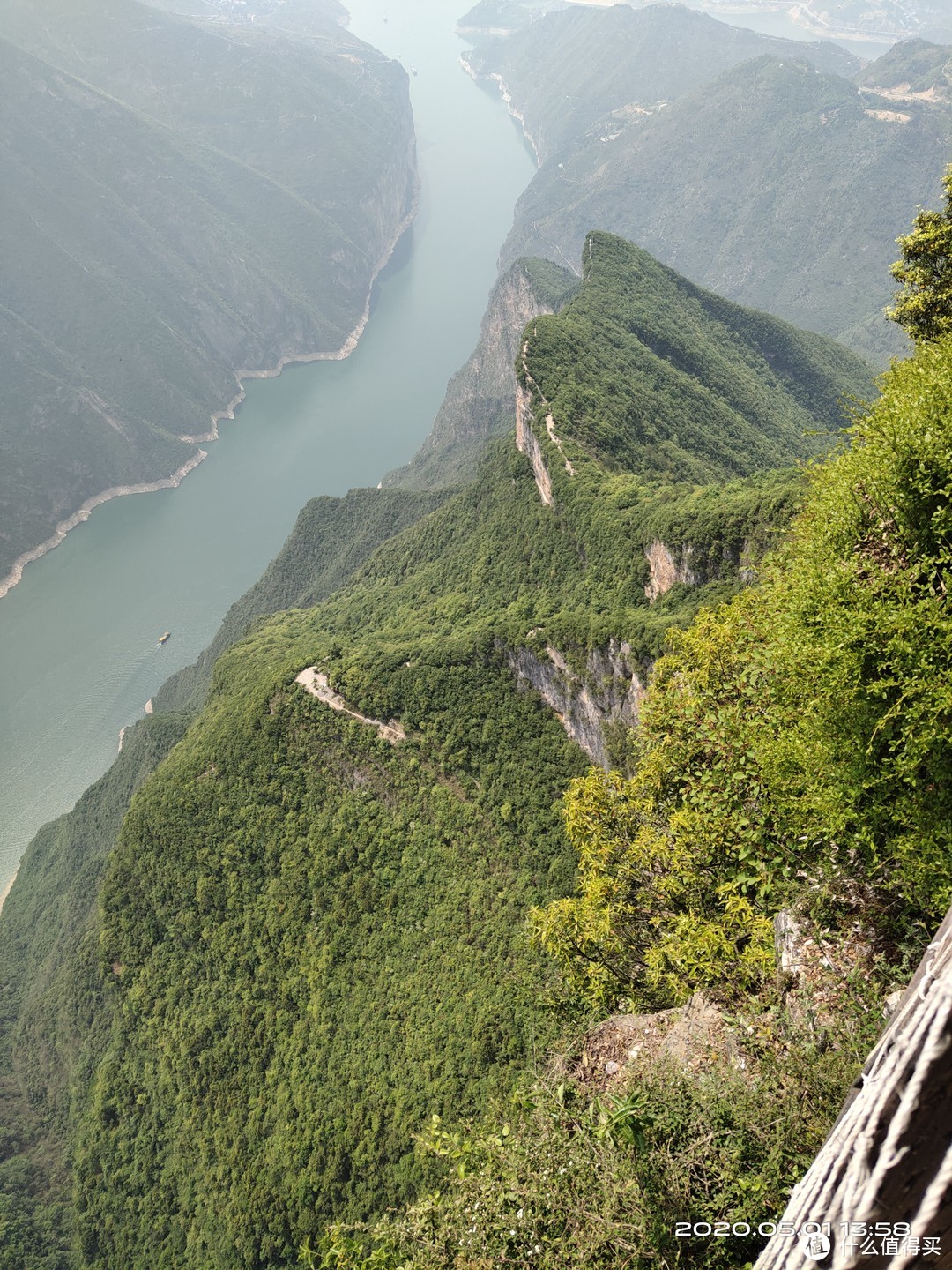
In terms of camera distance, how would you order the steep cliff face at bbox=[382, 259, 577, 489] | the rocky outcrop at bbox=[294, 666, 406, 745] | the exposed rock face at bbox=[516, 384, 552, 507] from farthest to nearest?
the steep cliff face at bbox=[382, 259, 577, 489] < the exposed rock face at bbox=[516, 384, 552, 507] < the rocky outcrop at bbox=[294, 666, 406, 745]

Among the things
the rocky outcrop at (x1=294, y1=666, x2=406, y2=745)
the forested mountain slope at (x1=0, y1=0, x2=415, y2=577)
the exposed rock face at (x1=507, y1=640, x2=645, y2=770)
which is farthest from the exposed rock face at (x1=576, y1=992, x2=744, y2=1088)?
the forested mountain slope at (x1=0, y1=0, x2=415, y2=577)

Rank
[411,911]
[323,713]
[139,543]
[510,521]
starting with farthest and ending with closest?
[139,543]
[510,521]
[323,713]
[411,911]

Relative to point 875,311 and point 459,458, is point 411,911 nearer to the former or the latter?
point 459,458

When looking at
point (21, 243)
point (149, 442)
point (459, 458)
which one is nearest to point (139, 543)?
point (149, 442)

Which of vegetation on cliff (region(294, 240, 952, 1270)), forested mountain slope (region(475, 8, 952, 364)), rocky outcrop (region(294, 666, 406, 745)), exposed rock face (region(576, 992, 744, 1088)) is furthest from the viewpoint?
forested mountain slope (region(475, 8, 952, 364))

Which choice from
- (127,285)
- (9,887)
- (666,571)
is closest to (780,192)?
(127,285)

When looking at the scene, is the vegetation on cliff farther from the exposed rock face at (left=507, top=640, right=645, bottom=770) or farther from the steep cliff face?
the steep cliff face
